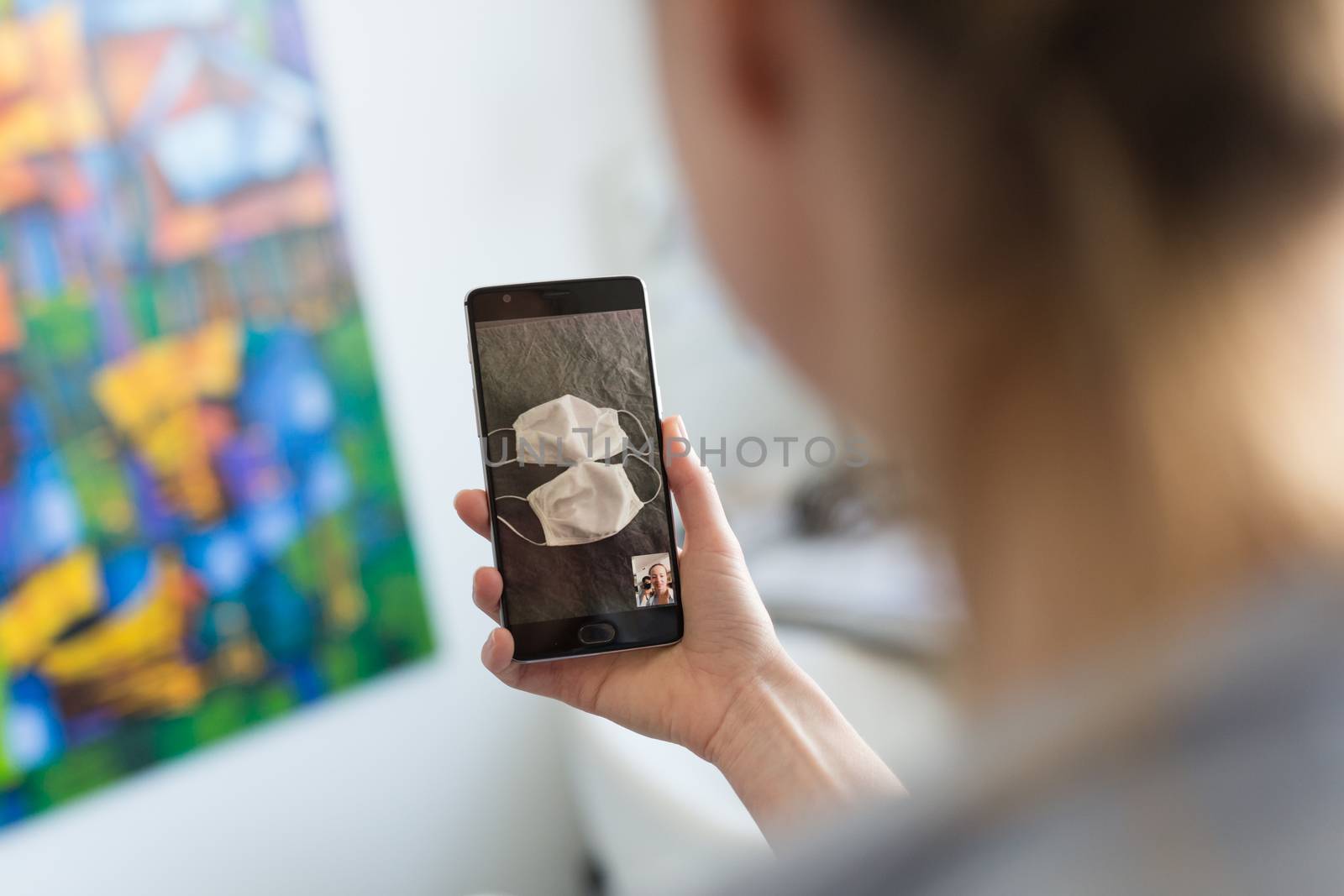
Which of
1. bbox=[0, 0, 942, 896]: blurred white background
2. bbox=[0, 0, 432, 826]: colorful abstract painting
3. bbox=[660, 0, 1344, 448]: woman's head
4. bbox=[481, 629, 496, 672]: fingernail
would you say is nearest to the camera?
bbox=[660, 0, 1344, 448]: woman's head

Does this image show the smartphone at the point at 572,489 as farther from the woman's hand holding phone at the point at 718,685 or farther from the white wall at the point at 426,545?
the white wall at the point at 426,545

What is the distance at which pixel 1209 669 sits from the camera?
170 millimetres

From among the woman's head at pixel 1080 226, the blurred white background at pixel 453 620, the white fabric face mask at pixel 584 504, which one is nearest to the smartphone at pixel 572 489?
the white fabric face mask at pixel 584 504

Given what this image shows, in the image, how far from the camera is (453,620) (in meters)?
1.44

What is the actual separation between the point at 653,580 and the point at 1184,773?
605 mm

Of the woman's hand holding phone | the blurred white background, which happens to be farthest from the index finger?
the blurred white background

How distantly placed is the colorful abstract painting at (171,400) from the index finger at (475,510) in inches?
21.7

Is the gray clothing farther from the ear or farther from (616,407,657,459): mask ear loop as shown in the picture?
(616,407,657,459): mask ear loop

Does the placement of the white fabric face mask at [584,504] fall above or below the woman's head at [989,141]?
below

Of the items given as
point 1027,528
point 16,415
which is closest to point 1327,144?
point 1027,528

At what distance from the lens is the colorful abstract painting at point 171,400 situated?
1.08 metres

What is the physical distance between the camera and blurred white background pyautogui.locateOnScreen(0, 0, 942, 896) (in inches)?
47.7

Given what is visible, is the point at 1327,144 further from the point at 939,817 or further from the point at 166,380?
the point at 166,380

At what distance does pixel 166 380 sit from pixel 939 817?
118cm
